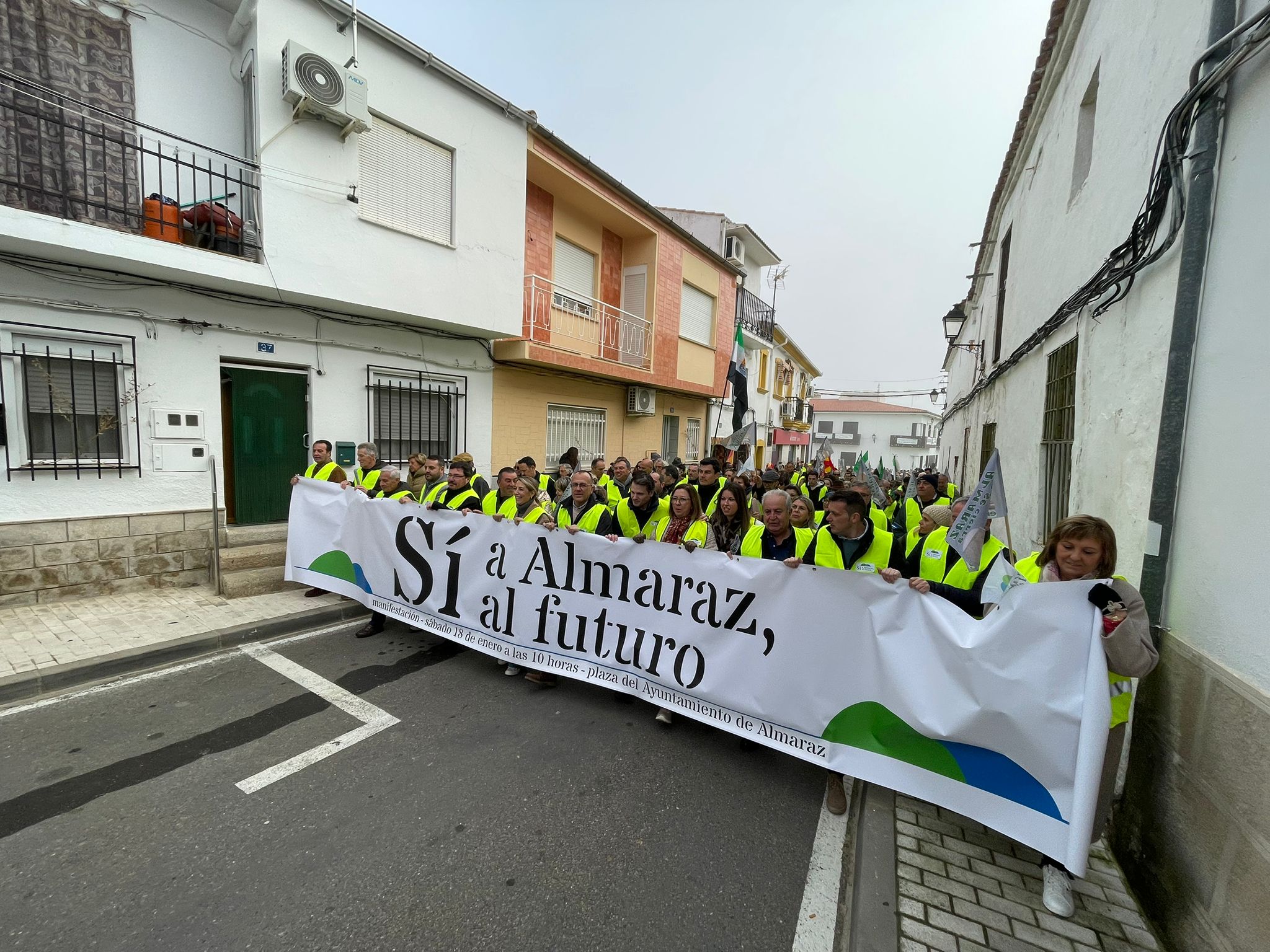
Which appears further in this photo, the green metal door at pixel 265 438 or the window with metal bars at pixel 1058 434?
the green metal door at pixel 265 438

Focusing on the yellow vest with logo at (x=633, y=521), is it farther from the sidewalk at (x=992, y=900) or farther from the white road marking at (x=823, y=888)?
the sidewalk at (x=992, y=900)

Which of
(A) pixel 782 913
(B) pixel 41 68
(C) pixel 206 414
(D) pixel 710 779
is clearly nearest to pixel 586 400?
(C) pixel 206 414

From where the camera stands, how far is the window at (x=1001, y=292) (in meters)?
8.49

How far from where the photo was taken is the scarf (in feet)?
14.5

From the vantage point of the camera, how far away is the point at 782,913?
2348 mm

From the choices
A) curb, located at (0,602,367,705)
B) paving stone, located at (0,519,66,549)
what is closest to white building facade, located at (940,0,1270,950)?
curb, located at (0,602,367,705)

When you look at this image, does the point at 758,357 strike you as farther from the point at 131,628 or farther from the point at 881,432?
the point at 881,432

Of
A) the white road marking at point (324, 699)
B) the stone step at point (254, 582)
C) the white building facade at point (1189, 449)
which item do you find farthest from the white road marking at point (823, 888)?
the stone step at point (254, 582)

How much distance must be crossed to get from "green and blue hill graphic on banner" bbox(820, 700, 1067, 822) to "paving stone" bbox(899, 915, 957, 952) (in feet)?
2.26

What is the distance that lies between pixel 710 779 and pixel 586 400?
9.78 meters

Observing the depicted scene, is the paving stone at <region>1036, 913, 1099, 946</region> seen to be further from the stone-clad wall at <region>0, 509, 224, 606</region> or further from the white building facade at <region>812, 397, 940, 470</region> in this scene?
the white building facade at <region>812, 397, 940, 470</region>

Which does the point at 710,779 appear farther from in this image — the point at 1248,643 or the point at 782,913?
the point at 1248,643

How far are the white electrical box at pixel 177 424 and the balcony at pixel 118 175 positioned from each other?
6.13 feet

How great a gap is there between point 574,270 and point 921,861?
11.6m
